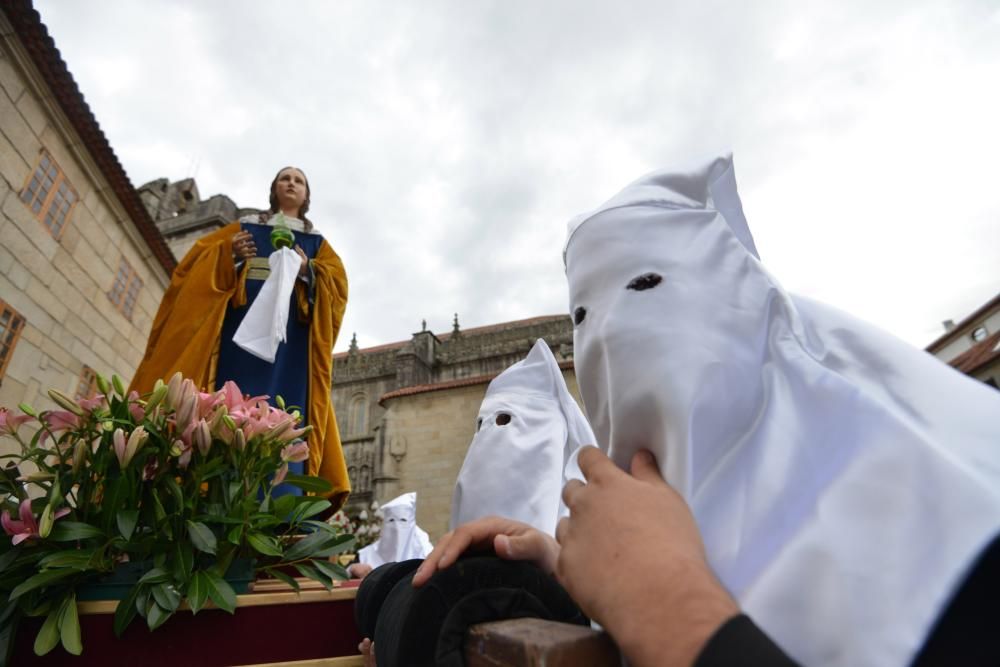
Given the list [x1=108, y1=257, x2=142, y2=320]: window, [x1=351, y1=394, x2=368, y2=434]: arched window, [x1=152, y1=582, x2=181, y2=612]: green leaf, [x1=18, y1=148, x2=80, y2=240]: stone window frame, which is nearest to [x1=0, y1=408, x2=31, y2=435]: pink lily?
[x1=152, y1=582, x2=181, y2=612]: green leaf

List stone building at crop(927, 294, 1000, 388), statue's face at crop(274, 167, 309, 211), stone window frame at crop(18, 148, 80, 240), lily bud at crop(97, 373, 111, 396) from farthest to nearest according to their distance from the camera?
stone building at crop(927, 294, 1000, 388) → stone window frame at crop(18, 148, 80, 240) → statue's face at crop(274, 167, 309, 211) → lily bud at crop(97, 373, 111, 396)

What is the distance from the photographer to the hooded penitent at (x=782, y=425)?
496 millimetres

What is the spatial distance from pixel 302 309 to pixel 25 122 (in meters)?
4.61

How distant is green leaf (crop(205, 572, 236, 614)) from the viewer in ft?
4.42

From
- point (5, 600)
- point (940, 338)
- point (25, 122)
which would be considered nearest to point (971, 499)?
point (5, 600)

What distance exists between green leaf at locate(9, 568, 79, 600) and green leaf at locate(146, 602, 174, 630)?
0.77 feet

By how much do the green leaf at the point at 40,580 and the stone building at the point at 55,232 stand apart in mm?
5399

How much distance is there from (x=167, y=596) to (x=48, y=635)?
25 centimetres

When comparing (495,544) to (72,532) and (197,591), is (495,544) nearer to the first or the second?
(197,591)

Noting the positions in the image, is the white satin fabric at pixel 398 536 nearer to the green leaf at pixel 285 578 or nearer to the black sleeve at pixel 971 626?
the green leaf at pixel 285 578

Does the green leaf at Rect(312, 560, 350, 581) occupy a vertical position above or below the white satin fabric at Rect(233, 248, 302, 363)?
below

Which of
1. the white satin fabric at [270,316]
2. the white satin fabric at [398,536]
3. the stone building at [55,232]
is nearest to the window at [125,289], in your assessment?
the stone building at [55,232]

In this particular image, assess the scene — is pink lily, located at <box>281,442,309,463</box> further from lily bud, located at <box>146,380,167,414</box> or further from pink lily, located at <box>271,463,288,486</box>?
lily bud, located at <box>146,380,167,414</box>

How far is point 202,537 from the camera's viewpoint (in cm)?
139
